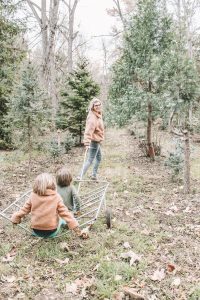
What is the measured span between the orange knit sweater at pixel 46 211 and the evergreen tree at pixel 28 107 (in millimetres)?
5148

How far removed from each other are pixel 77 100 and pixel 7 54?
3557 mm

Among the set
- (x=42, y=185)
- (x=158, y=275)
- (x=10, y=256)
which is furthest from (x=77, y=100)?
(x=158, y=275)

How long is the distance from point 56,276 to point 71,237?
1.10 meters

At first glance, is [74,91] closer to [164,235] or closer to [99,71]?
[164,235]

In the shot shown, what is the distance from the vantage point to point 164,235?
19.4ft

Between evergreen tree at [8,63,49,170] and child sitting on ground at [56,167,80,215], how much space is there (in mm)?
4497

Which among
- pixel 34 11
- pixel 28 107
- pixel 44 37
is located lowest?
pixel 28 107

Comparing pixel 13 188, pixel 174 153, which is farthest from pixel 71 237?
pixel 174 153

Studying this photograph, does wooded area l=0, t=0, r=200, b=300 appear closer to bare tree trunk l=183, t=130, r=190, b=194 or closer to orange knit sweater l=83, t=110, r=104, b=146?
bare tree trunk l=183, t=130, r=190, b=194

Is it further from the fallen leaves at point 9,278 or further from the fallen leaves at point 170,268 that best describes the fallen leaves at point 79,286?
the fallen leaves at point 170,268

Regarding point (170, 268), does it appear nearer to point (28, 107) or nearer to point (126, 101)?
point (28, 107)

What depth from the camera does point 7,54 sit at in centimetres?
1258

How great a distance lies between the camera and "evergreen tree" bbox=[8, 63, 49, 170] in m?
10.1

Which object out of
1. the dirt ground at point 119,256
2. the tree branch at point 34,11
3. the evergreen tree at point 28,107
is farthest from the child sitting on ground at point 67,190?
the tree branch at point 34,11
